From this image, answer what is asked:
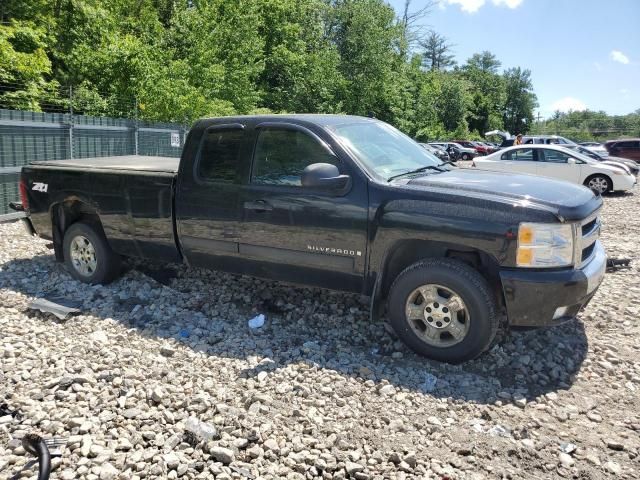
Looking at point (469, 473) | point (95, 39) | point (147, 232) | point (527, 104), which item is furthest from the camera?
point (527, 104)

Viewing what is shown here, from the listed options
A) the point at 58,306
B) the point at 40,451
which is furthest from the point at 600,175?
the point at 40,451

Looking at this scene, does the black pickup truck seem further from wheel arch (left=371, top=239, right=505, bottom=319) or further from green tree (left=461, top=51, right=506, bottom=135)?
green tree (left=461, top=51, right=506, bottom=135)

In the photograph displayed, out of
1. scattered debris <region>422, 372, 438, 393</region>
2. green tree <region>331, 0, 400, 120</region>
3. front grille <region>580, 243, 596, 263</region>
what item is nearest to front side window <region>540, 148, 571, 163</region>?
front grille <region>580, 243, 596, 263</region>

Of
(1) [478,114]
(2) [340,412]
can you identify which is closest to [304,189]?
(2) [340,412]

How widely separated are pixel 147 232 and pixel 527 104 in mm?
78825

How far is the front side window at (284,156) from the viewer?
14.7ft

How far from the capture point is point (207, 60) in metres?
18.4

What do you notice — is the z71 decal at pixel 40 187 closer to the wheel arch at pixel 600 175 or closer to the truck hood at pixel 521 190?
the truck hood at pixel 521 190

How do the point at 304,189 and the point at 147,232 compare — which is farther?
the point at 147,232

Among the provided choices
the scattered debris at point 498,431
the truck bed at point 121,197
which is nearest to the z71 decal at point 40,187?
the truck bed at point 121,197

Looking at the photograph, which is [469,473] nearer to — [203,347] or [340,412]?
[340,412]

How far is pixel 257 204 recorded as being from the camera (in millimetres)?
4633

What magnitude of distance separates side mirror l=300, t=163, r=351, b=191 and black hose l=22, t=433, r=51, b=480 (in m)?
2.42

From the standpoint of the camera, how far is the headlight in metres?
3.61
